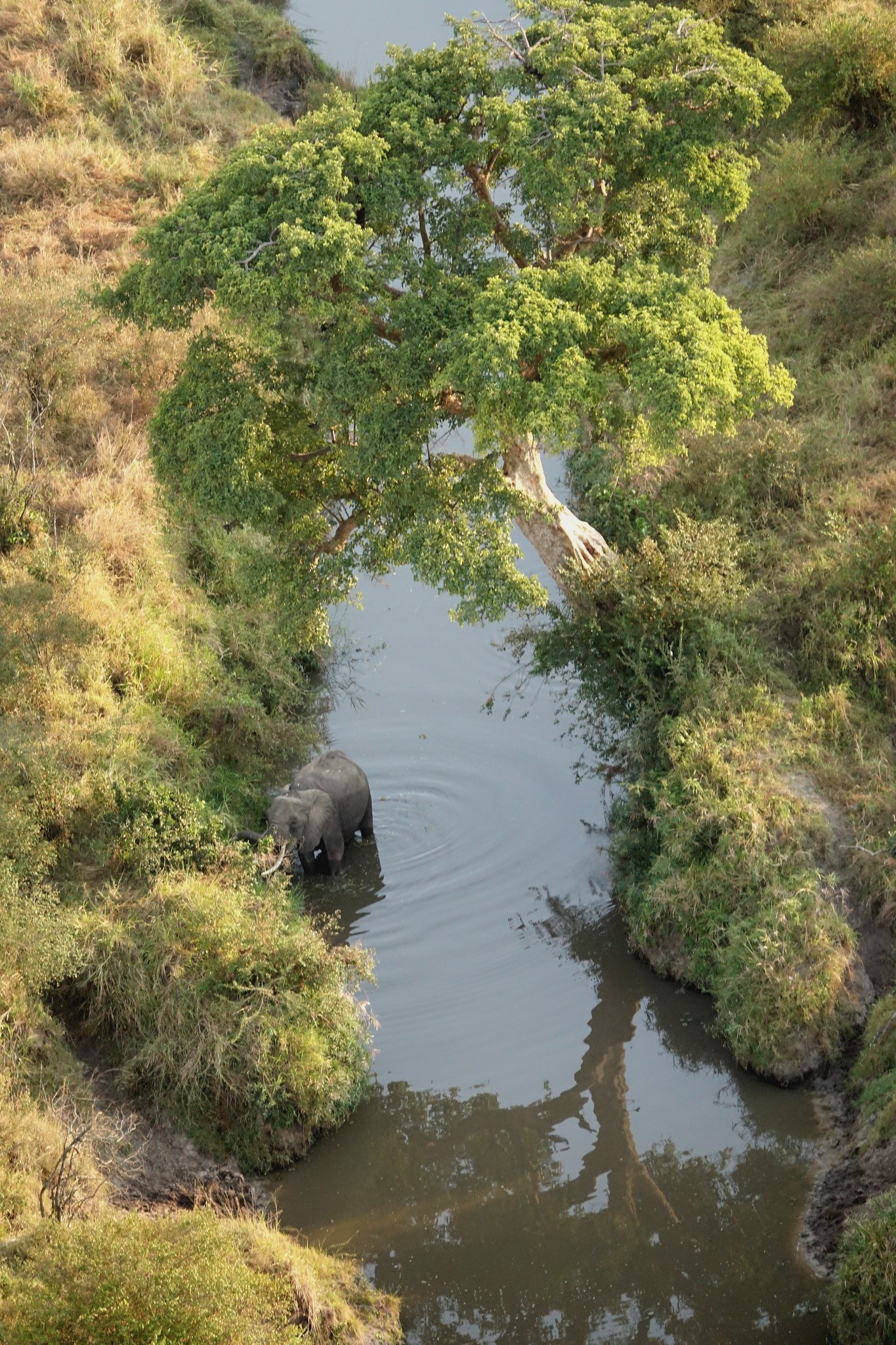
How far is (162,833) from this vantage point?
10.7 metres

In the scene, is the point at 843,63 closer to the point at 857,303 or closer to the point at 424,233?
the point at 857,303

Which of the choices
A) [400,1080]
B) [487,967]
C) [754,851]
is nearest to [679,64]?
[754,851]

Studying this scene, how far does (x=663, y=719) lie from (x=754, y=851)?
1879 millimetres

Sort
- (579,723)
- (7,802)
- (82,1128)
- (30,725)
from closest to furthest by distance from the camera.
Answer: (82,1128) → (7,802) → (30,725) → (579,723)

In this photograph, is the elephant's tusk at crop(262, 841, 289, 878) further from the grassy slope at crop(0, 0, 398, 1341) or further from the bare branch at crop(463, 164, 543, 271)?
the bare branch at crop(463, 164, 543, 271)

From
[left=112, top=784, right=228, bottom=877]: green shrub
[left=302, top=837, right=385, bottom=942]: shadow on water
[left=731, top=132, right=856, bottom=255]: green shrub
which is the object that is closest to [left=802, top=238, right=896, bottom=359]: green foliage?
[left=731, top=132, right=856, bottom=255]: green shrub

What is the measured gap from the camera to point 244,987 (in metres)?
9.31

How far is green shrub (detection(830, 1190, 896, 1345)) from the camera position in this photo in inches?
277

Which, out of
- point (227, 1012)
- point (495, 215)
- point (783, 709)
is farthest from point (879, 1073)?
point (495, 215)

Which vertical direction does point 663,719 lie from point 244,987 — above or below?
above

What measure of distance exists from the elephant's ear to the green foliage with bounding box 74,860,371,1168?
189 centimetres

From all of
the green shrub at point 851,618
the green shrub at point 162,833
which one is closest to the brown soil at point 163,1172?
the green shrub at point 162,833

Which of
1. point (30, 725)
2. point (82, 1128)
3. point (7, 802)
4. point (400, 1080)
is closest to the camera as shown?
point (82, 1128)

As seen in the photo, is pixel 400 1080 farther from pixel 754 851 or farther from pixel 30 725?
pixel 30 725
